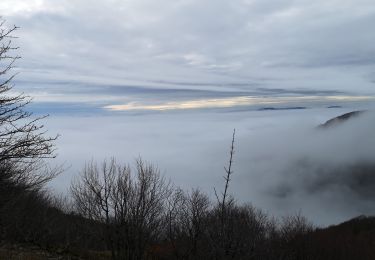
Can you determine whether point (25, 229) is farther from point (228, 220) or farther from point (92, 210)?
point (228, 220)

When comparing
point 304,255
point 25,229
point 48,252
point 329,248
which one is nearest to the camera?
point 48,252

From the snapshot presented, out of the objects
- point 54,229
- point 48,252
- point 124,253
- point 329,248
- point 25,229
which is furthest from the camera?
point 329,248

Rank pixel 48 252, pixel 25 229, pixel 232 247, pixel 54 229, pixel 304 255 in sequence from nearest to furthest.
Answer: pixel 232 247, pixel 48 252, pixel 25 229, pixel 54 229, pixel 304 255

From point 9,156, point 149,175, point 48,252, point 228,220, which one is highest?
point 149,175

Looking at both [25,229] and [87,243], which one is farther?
[87,243]

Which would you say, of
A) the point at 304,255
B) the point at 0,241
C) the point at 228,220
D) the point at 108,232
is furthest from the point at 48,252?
the point at 304,255

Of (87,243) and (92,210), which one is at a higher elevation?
(92,210)

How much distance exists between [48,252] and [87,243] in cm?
716

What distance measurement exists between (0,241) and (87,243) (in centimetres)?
756

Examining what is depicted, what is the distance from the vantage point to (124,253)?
22344mm

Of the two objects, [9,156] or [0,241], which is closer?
[9,156]

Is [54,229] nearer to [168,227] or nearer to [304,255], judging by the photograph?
[168,227]

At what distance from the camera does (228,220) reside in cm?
1103

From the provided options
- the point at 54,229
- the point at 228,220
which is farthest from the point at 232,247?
the point at 54,229
